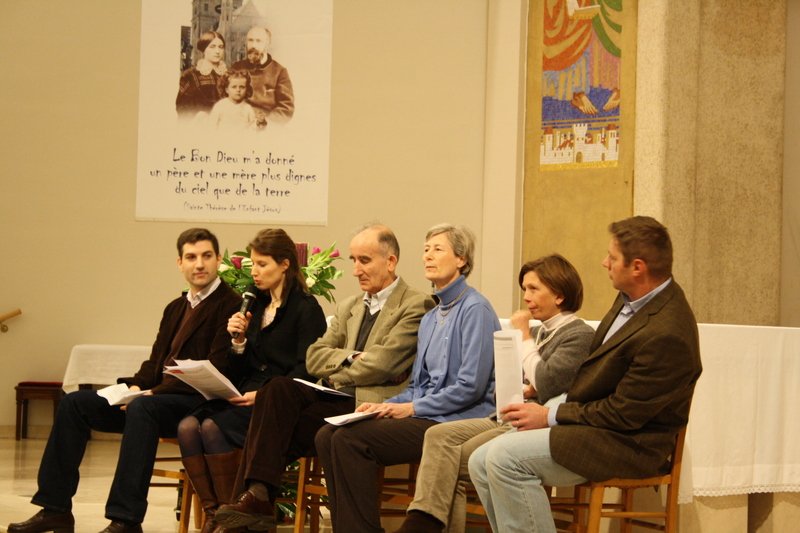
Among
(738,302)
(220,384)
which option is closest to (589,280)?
(738,302)

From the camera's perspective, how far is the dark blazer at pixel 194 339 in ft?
15.1

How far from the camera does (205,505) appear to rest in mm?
4336

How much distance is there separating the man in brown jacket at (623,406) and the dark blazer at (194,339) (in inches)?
62.7

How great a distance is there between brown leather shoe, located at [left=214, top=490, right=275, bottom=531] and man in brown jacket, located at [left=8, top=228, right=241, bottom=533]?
48 cm

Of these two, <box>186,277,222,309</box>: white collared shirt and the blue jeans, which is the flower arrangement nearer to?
<box>186,277,222,309</box>: white collared shirt

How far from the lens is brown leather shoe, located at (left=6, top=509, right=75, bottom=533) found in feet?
14.2

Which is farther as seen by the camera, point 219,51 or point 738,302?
point 219,51

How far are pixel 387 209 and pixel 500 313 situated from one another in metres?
1.21

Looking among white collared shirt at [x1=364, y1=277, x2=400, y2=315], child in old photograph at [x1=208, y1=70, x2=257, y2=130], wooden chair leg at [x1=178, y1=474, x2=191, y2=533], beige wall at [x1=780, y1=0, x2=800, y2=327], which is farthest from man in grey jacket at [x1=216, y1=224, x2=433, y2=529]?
child in old photograph at [x1=208, y1=70, x2=257, y2=130]

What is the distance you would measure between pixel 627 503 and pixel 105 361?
4.93 metres

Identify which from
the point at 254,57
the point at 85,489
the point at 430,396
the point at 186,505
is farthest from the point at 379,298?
the point at 254,57

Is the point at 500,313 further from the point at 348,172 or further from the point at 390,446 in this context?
the point at 390,446

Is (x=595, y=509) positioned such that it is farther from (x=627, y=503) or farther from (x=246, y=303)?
(x=246, y=303)

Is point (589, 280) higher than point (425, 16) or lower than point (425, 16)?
lower
